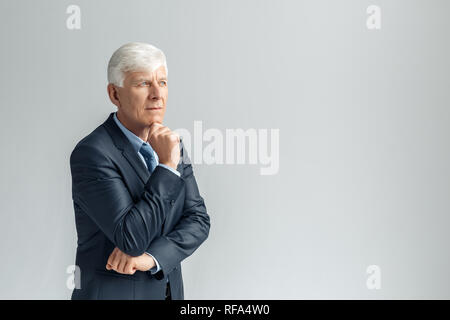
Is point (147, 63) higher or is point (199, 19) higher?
point (199, 19)

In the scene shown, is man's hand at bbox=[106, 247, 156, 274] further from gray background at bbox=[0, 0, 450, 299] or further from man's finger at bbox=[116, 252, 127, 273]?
gray background at bbox=[0, 0, 450, 299]

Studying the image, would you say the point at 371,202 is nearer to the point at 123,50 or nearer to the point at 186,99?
the point at 186,99

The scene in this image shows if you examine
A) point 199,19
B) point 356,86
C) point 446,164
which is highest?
point 199,19

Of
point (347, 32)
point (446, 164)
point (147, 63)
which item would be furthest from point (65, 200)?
point (446, 164)

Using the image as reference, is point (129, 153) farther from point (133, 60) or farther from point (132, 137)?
point (133, 60)

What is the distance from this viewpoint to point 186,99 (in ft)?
7.09

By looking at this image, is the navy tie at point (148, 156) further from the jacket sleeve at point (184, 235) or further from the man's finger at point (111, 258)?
the man's finger at point (111, 258)

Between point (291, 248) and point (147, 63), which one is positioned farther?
point (291, 248)

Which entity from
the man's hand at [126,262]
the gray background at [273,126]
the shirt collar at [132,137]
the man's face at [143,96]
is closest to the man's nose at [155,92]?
the man's face at [143,96]

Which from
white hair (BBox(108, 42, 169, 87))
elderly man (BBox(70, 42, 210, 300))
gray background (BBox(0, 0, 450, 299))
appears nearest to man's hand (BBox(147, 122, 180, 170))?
elderly man (BBox(70, 42, 210, 300))

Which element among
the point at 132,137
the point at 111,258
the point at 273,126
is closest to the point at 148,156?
the point at 132,137

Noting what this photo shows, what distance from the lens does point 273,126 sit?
86.0 inches

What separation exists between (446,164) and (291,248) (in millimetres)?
811

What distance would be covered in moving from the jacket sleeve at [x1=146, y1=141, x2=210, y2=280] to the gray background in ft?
2.56
